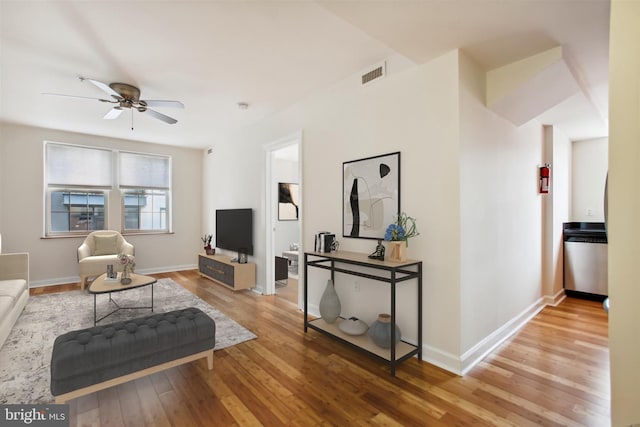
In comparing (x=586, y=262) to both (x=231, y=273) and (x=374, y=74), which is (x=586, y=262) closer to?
(x=374, y=74)

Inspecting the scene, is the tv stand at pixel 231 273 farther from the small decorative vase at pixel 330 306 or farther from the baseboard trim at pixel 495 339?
the baseboard trim at pixel 495 339

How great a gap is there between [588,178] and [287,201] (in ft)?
18.7

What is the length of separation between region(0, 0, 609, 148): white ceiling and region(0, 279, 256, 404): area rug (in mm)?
2805

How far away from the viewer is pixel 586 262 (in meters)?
4.52

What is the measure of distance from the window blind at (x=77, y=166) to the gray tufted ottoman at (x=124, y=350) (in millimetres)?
4688

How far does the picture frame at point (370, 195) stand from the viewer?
2.89m

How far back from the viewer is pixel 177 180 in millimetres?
6789

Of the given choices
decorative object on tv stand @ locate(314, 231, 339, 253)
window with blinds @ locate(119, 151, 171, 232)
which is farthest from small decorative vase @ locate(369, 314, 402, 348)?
window with blinds @ locate(119, 151, 171, 232)

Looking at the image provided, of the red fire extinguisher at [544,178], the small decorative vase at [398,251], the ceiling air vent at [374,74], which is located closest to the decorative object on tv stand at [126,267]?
the small decorative vase at [398,251]

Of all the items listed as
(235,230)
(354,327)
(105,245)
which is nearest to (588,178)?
(354,327)

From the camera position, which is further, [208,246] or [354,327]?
[208,246]

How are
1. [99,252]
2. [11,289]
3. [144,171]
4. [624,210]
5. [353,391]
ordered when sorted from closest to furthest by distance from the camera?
1. [624,210]
2. [353,391]
3. [11,289]
4. [99,252]
5. [144,171]

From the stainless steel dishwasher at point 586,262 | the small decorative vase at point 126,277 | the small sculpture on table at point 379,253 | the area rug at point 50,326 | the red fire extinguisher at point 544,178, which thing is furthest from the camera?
the stainless steel dishwasher at point 586,262

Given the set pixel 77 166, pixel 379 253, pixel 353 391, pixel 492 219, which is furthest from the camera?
pixel 77 166
